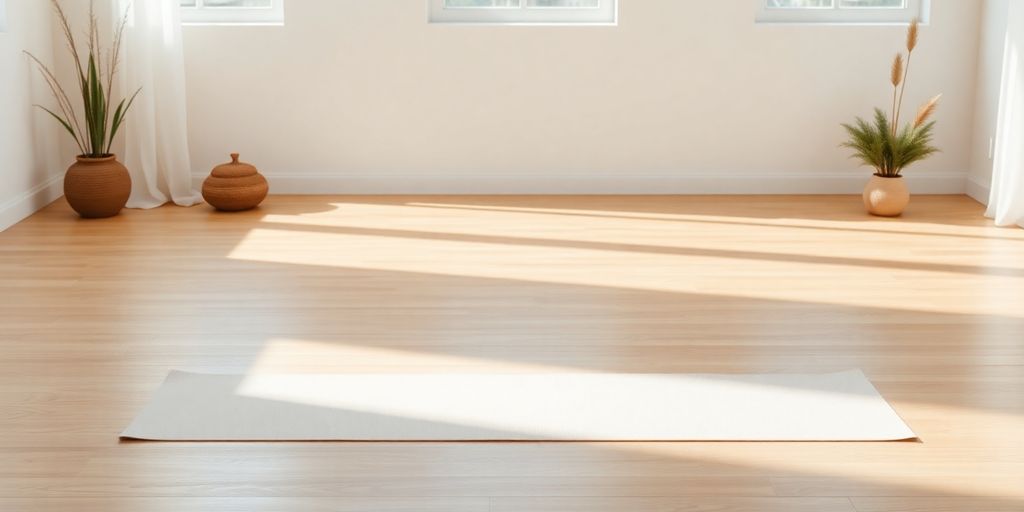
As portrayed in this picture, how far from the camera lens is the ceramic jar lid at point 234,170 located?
5812mm

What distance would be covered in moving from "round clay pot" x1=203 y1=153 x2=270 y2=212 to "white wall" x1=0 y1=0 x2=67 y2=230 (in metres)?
0.87

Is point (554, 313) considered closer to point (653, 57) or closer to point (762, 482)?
point (762, 482)

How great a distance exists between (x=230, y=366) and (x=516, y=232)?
2.15m

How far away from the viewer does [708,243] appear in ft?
17.1

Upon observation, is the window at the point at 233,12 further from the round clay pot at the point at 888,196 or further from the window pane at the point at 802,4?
the round clay pot at the point at 888,196

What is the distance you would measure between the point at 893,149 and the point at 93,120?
3.94 meters

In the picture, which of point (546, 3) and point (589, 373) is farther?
point (546, 3)

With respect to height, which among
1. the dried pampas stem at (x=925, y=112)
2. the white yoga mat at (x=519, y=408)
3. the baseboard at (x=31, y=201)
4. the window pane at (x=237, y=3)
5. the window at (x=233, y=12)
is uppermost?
the window pane at (x=237, y=3)

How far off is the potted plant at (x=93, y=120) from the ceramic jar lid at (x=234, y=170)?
0.45 metres

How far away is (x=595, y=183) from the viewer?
20.9ft

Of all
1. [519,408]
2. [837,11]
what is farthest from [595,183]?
[519,408]

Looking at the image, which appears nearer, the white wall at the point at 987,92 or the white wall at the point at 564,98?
Answer: the white wall at the point at 987,92

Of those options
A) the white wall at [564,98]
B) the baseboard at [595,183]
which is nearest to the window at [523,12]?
the white wall at [564,98]

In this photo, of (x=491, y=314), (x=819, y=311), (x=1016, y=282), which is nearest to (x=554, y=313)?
(x=491, y=314)
